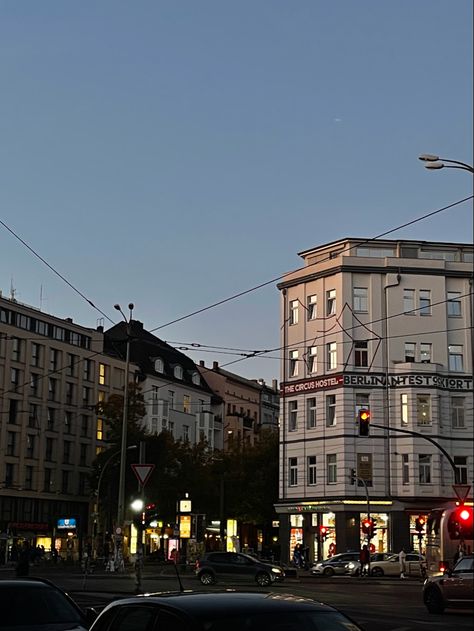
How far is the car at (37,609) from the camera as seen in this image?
33.3 feet

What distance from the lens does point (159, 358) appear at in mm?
103750

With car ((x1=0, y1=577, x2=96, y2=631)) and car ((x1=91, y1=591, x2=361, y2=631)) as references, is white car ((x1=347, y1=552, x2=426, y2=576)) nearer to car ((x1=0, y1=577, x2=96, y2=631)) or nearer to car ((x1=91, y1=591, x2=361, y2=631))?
car ((x1=0, y1=577, x2=96, y2=631))

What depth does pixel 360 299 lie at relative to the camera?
6069cm

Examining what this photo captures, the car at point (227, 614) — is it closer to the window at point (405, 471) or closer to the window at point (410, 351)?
the window at point (410, 351)

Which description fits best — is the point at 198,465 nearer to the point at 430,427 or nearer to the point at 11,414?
the point at 11,414

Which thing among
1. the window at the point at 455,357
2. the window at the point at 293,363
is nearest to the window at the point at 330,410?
the window at the point at 293,363

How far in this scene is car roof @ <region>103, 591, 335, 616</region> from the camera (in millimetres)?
5848

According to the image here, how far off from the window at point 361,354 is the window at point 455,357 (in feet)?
29.1

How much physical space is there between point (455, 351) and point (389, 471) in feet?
46.6

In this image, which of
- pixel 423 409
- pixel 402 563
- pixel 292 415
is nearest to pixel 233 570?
pixel 402 563

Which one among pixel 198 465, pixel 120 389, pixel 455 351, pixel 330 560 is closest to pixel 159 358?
pixel 120 389

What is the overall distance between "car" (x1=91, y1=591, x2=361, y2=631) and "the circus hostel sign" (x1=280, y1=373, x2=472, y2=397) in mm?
45165

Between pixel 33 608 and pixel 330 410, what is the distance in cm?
5278

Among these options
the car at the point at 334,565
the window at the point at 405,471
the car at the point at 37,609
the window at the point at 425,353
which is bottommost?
the car at the point at 334,565
